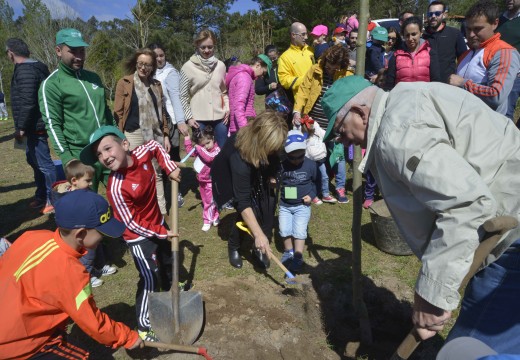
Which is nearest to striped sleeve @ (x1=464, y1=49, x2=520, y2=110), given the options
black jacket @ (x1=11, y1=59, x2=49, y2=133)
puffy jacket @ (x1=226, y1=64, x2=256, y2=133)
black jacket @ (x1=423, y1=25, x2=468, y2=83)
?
black jacket @ (x1=423, y1=25, x2=468, y2=83)

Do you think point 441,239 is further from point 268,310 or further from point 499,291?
point 268,310

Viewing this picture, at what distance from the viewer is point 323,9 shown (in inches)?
959

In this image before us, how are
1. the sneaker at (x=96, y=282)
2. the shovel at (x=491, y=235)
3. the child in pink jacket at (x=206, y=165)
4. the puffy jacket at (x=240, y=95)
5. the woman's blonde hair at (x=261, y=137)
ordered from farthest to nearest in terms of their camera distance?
the puffy jacket at (x=240, y=95) → the child in pink jacket at (x=206, y=165) → the sneaker at (x=96, y=282) → the woman's blonde hair at (x=261, y=137) → the shovel at (x=491, y=235)

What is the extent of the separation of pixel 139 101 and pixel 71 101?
93 centimetres

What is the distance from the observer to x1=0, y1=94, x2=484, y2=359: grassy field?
314cm

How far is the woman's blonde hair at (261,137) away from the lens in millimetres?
3090

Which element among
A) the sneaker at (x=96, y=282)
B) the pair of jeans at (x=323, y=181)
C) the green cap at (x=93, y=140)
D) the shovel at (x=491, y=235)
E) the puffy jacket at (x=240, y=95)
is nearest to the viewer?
the shovel at (x=491, y=235)

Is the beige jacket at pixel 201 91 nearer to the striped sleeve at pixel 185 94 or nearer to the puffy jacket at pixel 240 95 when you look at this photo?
the striped sleeve at pixel 185 94

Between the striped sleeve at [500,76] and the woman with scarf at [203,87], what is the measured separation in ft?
10.3

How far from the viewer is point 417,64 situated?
4602 millimetres

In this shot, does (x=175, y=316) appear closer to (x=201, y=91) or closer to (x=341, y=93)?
(x=341, y=93)

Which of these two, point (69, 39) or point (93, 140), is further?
point (69, 39)

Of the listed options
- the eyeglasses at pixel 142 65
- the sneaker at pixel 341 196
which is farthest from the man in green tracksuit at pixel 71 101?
the sneaker at pixel 341 196

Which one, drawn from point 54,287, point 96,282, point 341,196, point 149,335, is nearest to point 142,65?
point 96,282
